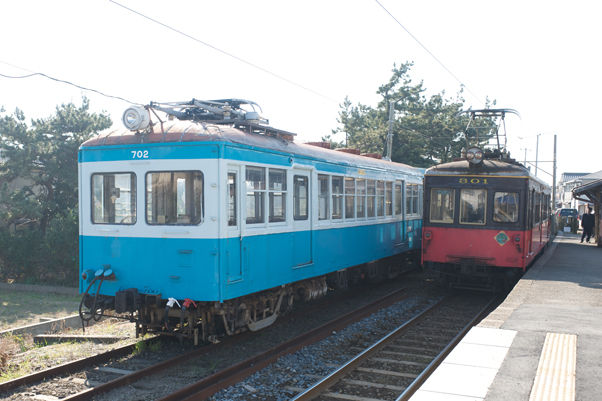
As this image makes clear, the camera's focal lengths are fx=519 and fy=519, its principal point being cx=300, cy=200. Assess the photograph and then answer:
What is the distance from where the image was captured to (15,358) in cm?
737

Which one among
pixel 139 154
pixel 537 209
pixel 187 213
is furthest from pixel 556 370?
pixel 537 209

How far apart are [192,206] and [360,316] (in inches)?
168

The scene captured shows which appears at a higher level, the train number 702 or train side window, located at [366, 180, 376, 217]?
the train number 702

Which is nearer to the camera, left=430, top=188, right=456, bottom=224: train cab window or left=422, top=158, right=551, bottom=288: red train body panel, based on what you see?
left=422, top=158, right=551, bottom=288: red train body panel

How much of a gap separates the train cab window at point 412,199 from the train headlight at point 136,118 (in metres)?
9.13

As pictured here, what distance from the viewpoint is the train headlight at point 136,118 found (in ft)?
23.4

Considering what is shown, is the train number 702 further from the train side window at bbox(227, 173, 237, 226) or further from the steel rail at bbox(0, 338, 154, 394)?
the steel rail at bbox(0, 338, 154, 394)

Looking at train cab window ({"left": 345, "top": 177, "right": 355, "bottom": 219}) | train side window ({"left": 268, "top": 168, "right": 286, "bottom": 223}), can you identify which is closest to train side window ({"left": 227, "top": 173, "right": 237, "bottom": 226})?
train side window ({"left": 268, "top": 168, "right": 286, "bottom": 223})

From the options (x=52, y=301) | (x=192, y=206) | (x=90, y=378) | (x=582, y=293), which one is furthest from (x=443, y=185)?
(x=52, y=301)

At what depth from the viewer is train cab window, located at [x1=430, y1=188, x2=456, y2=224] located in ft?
38.8

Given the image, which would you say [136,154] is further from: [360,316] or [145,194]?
[360,316]

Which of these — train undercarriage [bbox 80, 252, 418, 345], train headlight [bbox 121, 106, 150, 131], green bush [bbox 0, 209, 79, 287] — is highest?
train headlight [bbox 121, 106, 150, 131]

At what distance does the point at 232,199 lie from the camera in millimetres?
7113

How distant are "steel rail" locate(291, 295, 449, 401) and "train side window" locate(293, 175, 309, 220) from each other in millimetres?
2425
